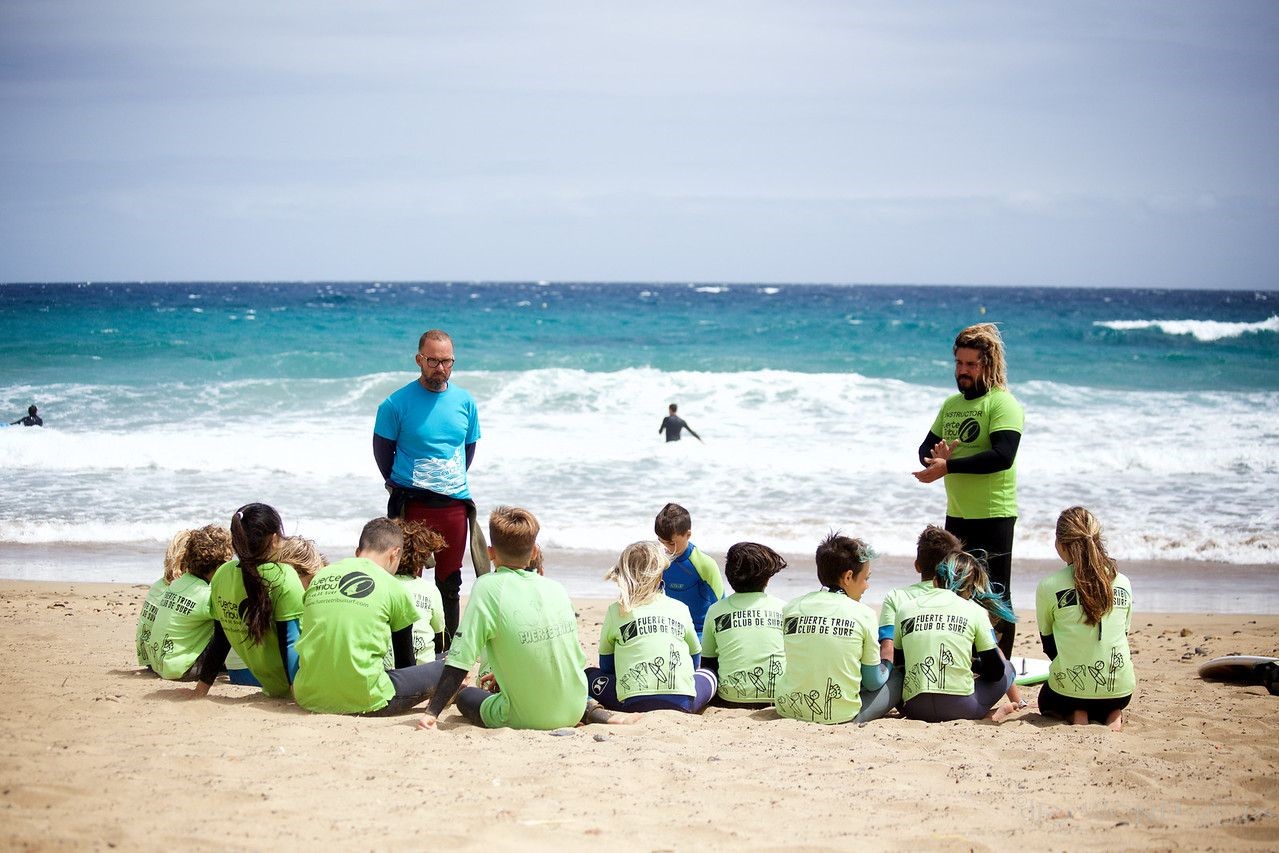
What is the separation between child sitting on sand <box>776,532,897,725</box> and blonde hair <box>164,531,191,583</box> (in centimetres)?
299

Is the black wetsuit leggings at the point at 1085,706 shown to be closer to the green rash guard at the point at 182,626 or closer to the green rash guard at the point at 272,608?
the green rash guard at the point at 272,608

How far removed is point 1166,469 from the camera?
1366 cm

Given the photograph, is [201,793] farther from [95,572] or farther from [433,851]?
[95,572]

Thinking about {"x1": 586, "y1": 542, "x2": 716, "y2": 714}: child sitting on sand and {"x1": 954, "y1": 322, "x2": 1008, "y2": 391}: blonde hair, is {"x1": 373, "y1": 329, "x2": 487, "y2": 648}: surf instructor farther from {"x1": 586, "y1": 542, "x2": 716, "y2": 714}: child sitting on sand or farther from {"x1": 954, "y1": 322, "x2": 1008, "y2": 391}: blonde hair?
{"x1": 954, "y1": 322, "x2": 1008, "y2": 391}: blonde hair

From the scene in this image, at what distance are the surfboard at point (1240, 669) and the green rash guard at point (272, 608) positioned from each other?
5.00 metres

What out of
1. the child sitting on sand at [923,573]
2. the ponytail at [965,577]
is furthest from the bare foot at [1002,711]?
the child sitting on sand at [923,573]

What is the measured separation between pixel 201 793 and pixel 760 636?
2.65m

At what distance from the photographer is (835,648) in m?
4.70

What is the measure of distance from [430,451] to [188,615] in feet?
4.71

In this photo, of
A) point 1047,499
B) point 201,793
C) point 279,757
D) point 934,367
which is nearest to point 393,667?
point 279,757

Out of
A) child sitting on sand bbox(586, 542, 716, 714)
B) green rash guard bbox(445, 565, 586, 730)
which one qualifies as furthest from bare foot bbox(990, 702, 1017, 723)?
green rash guard bbox(445, 565, 586, 730)

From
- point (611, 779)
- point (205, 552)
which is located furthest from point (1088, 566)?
point (205, 552)

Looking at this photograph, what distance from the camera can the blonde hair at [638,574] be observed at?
4824mm

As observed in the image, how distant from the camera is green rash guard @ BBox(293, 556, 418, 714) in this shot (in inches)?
179
